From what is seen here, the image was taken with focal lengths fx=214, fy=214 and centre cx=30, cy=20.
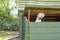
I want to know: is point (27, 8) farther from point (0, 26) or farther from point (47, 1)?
point (0, 26)

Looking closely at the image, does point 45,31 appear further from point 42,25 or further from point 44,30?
point 42,25

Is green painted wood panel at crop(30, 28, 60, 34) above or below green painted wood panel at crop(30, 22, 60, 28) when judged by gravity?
below

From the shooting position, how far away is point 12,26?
13.2 metres

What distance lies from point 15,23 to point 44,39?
8.36 m

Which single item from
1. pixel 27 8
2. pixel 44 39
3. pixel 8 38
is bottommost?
pixel 8 38

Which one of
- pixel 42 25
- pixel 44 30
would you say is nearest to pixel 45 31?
pixel 44 30

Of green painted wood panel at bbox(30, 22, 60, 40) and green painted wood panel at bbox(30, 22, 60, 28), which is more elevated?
green painted wood panel at bbox(30, 22, 60, 28)

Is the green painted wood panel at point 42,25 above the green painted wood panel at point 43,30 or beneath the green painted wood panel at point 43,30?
above

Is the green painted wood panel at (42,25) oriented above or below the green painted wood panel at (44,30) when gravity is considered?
above

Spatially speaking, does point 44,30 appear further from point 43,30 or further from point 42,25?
point 42,25

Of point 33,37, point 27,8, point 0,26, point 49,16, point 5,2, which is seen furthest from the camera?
point 5,2

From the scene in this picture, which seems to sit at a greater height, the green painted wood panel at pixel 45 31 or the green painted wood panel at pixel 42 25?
the green painted wood panel at pixel 42 25

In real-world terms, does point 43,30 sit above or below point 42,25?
below

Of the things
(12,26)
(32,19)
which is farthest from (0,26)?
(32,19)
